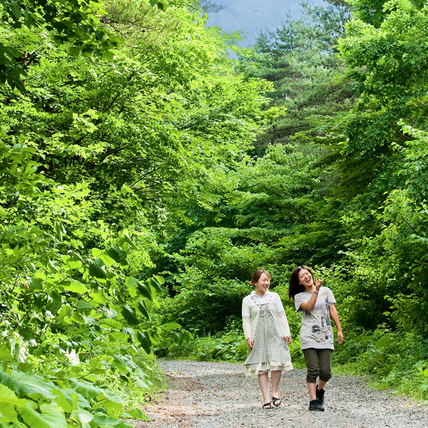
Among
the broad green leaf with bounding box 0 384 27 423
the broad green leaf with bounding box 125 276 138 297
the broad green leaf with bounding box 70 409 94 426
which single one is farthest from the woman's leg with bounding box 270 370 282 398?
the broad green leaf with bounding box 0 384 27 423

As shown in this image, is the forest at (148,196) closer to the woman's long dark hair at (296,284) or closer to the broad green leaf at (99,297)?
the broad green leaf at (99,297)

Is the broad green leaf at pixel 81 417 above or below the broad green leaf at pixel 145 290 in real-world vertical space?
below

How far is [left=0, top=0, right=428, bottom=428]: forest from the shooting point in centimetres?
232

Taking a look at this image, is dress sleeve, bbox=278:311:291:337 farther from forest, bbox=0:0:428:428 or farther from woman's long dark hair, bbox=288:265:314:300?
forest, bbox=0:0:428:428

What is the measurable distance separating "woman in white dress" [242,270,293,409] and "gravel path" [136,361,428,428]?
425 mm

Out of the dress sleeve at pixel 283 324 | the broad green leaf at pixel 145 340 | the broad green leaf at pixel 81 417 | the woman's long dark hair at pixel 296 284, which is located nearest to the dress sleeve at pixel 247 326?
the dress sleeve at pixel 283 324

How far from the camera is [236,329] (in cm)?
1756

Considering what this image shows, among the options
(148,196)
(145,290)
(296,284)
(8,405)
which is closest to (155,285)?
(145,290)

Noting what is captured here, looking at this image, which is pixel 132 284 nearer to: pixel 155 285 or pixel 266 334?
pixel 155 285

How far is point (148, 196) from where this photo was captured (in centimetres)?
1196

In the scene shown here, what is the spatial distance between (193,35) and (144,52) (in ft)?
3.71

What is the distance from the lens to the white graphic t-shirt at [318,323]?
6512 millimetres

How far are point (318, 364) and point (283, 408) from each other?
826 mm

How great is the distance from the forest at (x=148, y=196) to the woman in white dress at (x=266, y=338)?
1.40 meters
